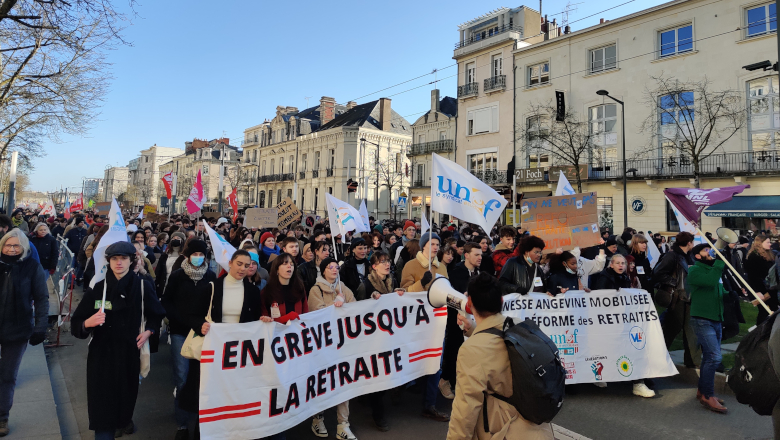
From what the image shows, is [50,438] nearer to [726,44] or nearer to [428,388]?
[428,388]

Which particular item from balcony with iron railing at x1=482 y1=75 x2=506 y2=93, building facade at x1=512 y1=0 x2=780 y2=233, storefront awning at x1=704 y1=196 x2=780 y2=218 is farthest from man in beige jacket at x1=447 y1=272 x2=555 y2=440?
balcony with iron railing at x1=482 y1=75 x2=506 y2=93

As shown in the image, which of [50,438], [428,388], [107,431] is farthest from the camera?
[428,388]

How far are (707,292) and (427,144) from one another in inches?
1400

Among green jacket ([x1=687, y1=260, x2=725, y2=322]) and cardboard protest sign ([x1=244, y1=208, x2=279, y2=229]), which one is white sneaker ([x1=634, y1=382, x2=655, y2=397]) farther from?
cardboard protest sign ([x1=244, y1=208, x2=279, y2=229])

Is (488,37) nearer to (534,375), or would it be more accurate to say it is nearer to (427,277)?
(427,277)

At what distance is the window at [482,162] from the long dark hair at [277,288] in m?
30.3

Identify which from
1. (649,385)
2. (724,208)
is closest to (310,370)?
(649,385)

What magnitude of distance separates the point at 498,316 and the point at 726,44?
27.8m

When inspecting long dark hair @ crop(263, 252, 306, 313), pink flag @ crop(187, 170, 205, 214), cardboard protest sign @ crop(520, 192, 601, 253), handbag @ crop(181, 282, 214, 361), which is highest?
pink flag @ crop(187, 170, 205, 214)

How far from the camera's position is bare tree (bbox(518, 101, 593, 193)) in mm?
27500

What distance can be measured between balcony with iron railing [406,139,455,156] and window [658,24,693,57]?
52.8ft

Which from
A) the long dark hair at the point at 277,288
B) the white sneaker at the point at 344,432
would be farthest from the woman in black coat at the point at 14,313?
the white sneaker at the point at 344,432

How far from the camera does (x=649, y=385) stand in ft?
A: 19.4

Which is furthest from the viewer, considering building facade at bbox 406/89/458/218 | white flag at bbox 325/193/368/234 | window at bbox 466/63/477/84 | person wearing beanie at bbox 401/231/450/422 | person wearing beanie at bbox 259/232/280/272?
building facade at bbox 406/89/458/218
